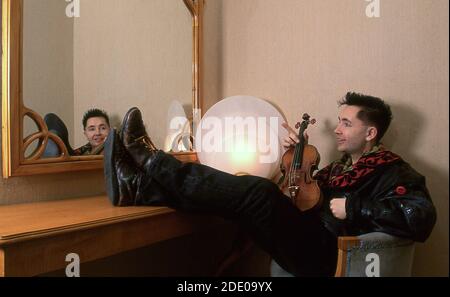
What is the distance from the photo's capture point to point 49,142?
1138mm

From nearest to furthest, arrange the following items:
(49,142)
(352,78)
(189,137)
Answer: (49,142), (352,78), (189,137)

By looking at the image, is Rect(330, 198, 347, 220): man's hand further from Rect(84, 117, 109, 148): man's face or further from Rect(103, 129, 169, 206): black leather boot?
Rect(84, 117, 109, 148): man's face

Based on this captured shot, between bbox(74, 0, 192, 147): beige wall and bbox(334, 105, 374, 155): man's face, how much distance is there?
694 millimetres

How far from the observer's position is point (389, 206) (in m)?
1.00

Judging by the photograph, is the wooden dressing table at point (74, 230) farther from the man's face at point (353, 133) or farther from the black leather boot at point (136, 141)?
the man's face at point (353, 133)

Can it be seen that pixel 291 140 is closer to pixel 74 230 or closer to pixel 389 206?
pixel 389 206

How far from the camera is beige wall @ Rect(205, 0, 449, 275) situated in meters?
1.17

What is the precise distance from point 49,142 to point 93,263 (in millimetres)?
446

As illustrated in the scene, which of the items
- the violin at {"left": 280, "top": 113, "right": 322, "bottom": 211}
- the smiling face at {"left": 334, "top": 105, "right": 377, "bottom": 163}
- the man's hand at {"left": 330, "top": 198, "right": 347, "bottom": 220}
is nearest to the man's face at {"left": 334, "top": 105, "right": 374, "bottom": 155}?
the smiling face at {"left": 334, "top": 105, "right": 377, "bottom": 163}

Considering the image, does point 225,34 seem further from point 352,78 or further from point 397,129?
point 397,129

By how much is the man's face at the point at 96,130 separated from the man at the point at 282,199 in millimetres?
168

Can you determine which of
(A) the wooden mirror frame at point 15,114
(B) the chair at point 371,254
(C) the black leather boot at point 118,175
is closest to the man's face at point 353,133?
(B) the chair at point 371,254

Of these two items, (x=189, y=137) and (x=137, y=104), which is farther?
(x=189, y=137)

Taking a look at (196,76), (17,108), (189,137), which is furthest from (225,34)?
(17,108)
